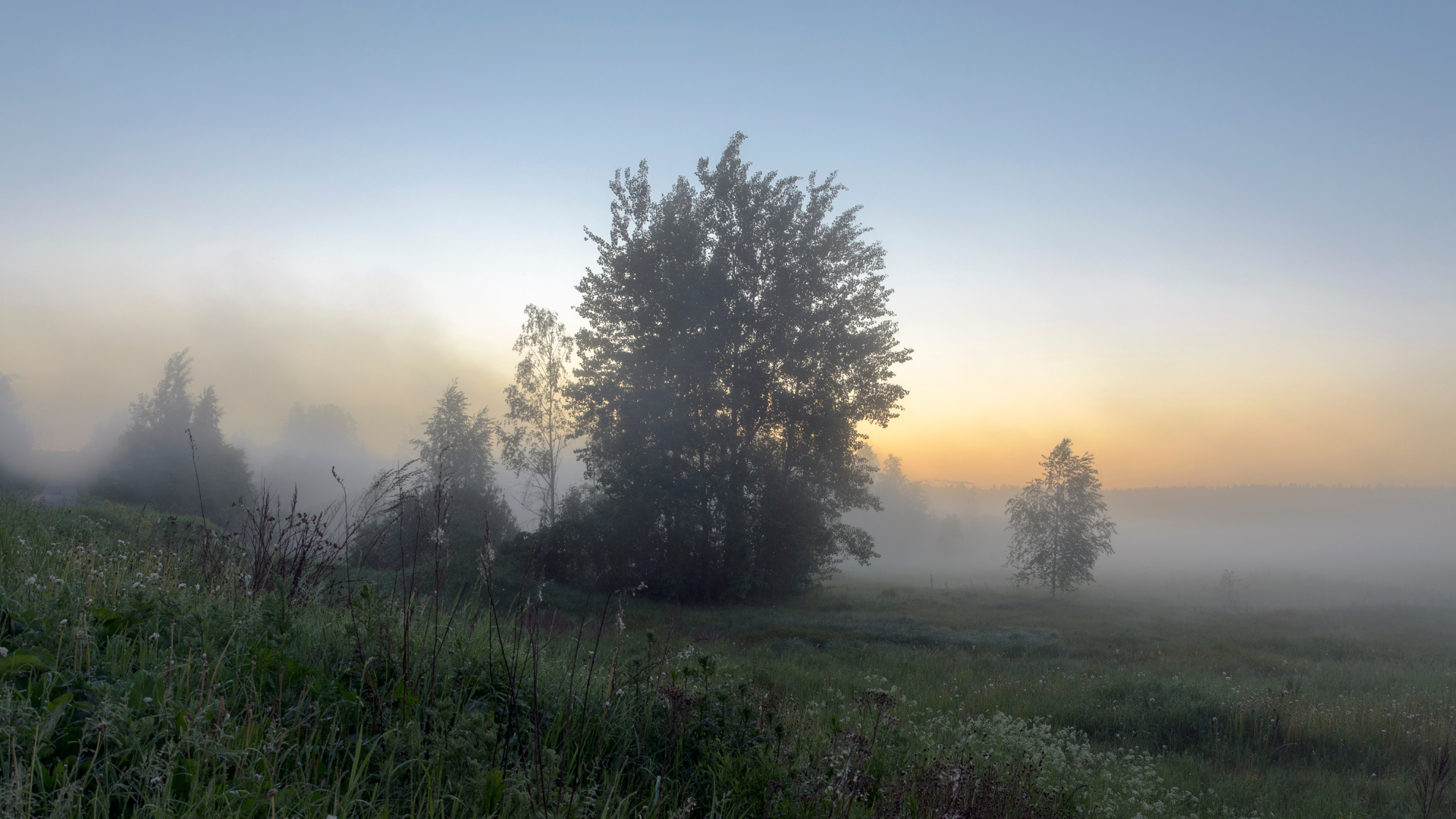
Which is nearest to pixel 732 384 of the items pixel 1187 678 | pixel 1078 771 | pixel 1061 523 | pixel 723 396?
pixel 723 396

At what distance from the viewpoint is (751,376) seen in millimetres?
23359

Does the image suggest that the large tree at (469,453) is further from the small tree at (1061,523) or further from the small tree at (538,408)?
the small tree at (1061,523)

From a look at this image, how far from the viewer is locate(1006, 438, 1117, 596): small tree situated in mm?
32969

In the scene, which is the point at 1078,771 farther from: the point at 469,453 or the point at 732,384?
the point at 469,453

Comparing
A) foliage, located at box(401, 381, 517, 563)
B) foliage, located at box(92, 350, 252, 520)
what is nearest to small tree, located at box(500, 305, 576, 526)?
foliage, located at box(401, 381, 517, 563)

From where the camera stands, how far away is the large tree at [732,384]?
877 inches

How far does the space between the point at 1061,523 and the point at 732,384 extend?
866 inches

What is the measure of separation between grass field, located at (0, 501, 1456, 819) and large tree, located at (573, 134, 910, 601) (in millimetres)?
12390

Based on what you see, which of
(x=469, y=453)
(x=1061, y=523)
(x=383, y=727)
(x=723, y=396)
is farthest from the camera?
(x=469, y=453)

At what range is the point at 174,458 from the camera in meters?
Answer: 44.2

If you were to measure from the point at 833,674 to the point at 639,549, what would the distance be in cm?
1357

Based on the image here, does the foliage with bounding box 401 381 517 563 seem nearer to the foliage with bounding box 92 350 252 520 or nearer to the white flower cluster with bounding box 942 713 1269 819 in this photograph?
the foliage with bounding box 92 350 252 520

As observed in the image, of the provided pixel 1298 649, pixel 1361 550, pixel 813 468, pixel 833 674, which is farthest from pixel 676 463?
pixel 1361 550

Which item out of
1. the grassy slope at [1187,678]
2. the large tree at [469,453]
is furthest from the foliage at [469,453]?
the grassy slope at [1187,678]
